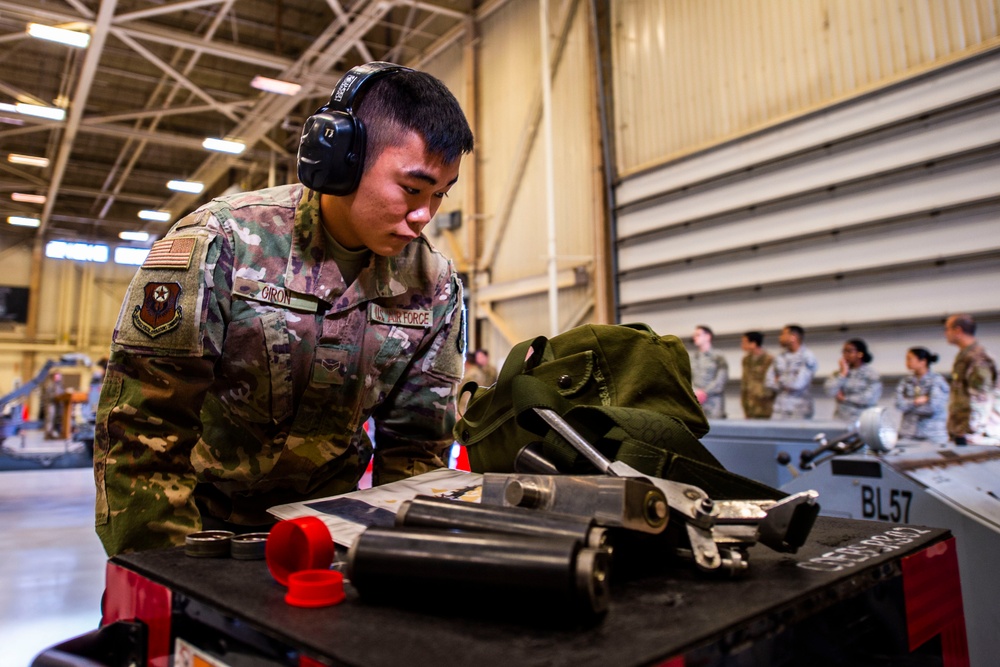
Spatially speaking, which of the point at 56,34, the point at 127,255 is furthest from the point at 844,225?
the point at 127,255

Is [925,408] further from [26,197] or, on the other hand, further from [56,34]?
[26,197]

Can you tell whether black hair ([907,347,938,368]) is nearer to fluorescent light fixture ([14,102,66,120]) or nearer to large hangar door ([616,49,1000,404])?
large hangar door ([616,49,1000,404])

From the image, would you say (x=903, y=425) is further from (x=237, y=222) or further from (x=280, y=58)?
(x=280, y=58)

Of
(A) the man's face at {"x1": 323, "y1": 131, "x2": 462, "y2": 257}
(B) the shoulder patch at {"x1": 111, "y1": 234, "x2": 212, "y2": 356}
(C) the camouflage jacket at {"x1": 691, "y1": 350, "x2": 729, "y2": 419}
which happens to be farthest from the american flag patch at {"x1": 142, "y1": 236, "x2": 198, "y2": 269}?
(C) the camouflage jacket at {"x1": 691, "y1": 350, "x2": 729, "y2": 419}

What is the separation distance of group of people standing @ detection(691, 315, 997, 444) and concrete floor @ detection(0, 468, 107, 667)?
3.76 metres

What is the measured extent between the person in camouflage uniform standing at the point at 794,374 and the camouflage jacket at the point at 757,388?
15 centimetres

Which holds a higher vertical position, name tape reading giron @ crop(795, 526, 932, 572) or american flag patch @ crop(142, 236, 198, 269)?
american flag patch @ crop(142, 236, 198, 269)

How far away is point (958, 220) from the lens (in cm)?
519

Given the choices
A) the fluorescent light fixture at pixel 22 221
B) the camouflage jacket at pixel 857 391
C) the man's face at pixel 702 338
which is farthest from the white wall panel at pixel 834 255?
the fluorescent light fixture at pixel 22 221

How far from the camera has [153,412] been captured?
3.23ft

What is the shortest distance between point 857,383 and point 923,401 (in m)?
0.55

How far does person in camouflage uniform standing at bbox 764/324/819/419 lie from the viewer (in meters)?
5.77

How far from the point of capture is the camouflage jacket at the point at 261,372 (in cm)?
98

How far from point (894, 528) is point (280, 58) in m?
10.2
